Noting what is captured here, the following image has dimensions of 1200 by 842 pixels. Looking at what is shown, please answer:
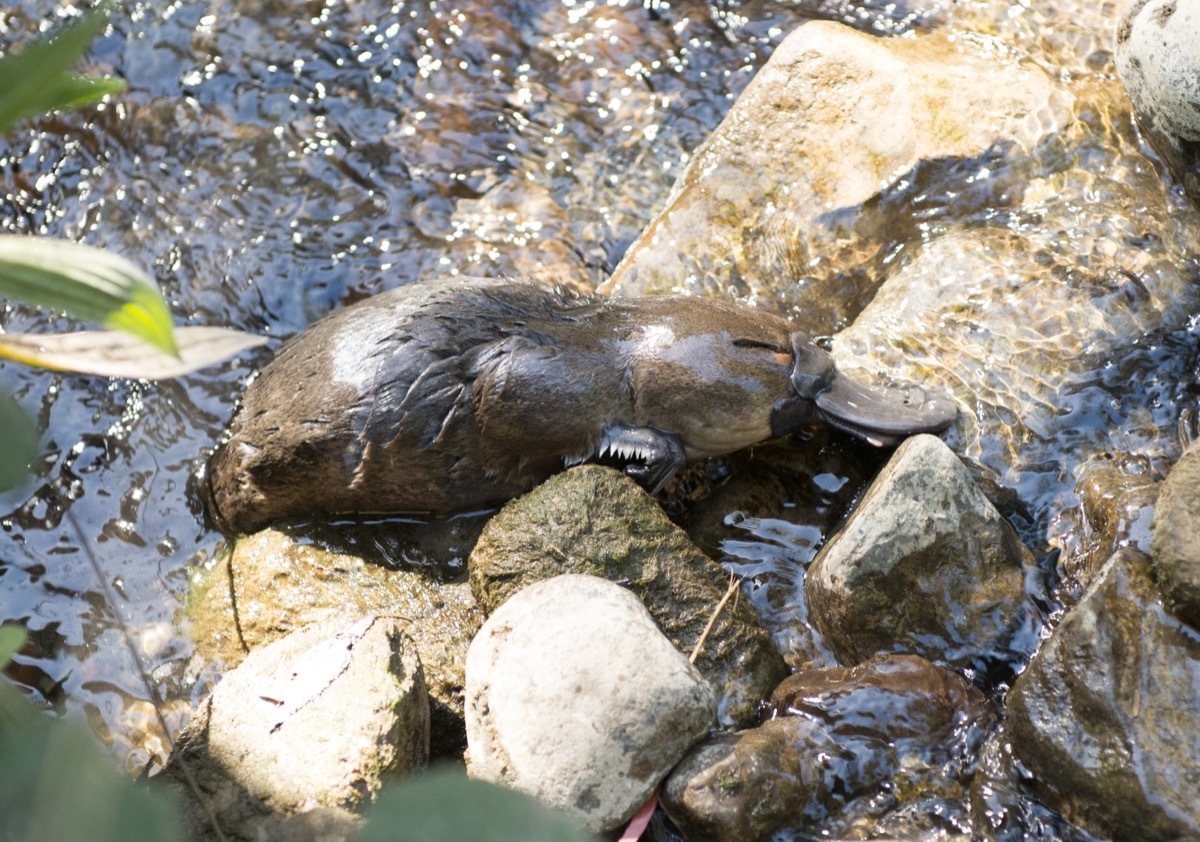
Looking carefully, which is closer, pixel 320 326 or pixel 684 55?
pixel 320 326

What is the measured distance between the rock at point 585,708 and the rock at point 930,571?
2.08 ft

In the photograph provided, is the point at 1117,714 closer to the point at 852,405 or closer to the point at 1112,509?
the point at 1112,509

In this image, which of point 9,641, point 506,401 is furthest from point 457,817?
point 506,401

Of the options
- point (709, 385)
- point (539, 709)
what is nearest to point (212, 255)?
point (709, 385)

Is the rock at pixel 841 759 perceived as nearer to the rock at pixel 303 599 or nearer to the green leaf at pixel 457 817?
the rock at pixel 303 599

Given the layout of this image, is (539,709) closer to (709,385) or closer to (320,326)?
(709,385)

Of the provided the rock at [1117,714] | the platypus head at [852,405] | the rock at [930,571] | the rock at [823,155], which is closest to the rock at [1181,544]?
the rock at [1117,714]

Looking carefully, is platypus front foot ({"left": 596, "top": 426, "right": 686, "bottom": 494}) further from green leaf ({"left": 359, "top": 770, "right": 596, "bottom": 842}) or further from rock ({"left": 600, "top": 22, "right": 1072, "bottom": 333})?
green leaf ({"left": 359, "top": 770, "right": 596, "bottom": 842})

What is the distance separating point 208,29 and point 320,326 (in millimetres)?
2746

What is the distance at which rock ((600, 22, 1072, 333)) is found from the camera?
4.39 m

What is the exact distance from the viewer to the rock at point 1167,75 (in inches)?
149

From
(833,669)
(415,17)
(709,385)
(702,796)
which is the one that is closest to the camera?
(702,796)

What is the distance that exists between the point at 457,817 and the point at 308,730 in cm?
248

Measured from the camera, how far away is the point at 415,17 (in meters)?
5.88
